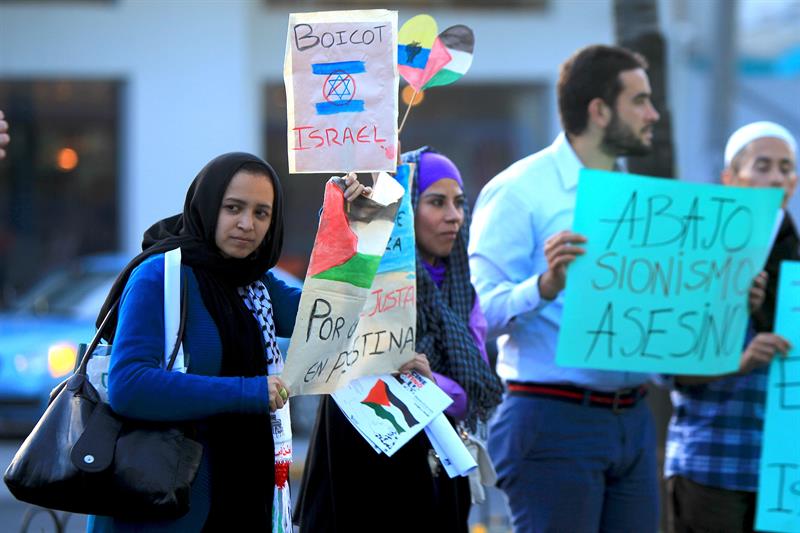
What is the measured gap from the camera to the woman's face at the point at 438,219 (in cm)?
402

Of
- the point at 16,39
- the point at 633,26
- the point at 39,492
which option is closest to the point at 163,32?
the point at 16,39

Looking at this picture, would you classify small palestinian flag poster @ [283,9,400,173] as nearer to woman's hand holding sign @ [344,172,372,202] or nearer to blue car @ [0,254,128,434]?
woman's hand holding sign @ [344,172,372,202]

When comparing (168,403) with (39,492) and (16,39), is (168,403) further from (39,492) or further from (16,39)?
(16,39)

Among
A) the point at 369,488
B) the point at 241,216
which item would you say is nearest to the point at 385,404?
the point at 369,488

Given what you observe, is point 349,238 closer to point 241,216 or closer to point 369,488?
point 241,216

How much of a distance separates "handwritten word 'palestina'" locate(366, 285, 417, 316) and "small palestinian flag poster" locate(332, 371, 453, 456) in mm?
207

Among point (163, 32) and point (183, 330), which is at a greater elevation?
point (163, 32)

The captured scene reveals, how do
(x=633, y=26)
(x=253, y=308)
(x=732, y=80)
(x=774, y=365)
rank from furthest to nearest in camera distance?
(x=732, y=80) < (x=633, y=26) < (x=774, y=365) < (x=253, y=308)

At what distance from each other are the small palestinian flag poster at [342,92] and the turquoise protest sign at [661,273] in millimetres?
756

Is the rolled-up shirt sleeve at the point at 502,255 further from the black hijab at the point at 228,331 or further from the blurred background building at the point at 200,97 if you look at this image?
the blurred background building at the point at 200,97

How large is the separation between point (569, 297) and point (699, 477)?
0.93 metres

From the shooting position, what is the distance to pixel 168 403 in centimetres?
311

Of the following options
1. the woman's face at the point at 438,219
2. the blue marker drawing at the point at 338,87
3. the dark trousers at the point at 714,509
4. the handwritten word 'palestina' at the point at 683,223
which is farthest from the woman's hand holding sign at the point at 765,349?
the blue marker drawing at the point at 338,87

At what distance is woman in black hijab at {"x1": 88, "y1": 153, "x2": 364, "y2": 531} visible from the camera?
3.13 m
